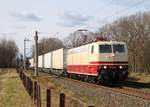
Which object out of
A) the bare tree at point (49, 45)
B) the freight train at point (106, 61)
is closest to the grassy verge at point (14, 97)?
the freight train at point (106, 61)

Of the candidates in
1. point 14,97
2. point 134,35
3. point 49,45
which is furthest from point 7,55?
point 14,97

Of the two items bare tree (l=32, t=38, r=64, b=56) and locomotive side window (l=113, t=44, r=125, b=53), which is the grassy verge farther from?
bare tree (l=32, t=38, r=64, b=56)

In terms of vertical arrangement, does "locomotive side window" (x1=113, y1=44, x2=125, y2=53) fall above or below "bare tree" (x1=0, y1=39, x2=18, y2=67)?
below

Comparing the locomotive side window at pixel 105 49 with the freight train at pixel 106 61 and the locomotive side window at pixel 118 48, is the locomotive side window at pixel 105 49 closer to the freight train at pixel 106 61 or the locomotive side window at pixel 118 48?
the freight train at pixel 106 61

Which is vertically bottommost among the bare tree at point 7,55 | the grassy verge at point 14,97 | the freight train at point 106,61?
the grassy verge at point 14,97

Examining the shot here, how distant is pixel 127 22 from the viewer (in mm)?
77938

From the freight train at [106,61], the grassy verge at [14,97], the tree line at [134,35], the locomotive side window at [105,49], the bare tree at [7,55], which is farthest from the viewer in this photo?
the bare tree at [7,55]

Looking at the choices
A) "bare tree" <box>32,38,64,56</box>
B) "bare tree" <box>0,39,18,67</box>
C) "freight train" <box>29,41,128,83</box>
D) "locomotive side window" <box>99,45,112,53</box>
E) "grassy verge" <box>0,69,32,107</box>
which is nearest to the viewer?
"grassy verge" <box>0,69,32,107</box>

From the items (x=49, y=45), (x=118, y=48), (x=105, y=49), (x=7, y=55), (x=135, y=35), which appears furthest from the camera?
(x=7, y=55)

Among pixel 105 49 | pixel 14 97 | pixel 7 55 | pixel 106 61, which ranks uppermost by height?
pixel 7 55

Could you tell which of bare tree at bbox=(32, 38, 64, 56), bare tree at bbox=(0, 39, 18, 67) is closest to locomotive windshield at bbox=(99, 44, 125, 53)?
bare tree at bbox=(32, 38, 64, 56)

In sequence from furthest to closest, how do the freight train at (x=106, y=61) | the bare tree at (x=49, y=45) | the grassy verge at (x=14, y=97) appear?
the bare tree at (x=49, y=45), the freight train at (x=106, y=61), the grassy verge at (x=14, y=97)

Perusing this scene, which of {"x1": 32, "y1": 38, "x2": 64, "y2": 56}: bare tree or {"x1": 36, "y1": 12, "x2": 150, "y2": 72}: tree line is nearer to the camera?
{"x1": 36, "y1": 12, "x2": 150, "y2": 72}: tree line

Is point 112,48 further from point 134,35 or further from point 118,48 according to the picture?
point 134,35
